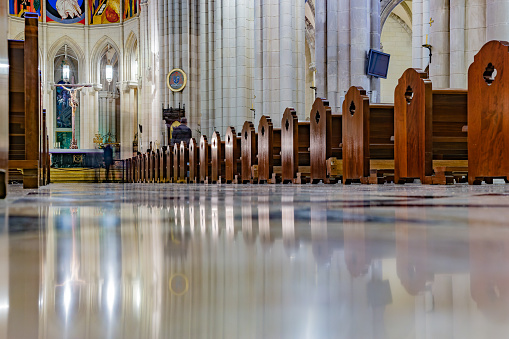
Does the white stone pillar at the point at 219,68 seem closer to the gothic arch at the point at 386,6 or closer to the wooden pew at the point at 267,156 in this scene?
the gothic arch at the point at 386,6

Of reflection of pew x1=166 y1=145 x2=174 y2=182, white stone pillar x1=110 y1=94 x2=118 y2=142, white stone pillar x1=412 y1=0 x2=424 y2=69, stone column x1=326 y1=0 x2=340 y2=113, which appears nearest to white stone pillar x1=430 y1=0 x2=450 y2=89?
stone column x1=326 y1=0 x2=340 y2=113

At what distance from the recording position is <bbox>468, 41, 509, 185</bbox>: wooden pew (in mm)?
4555

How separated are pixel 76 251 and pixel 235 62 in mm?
15840

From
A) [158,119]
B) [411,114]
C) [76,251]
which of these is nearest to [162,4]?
[158,119]

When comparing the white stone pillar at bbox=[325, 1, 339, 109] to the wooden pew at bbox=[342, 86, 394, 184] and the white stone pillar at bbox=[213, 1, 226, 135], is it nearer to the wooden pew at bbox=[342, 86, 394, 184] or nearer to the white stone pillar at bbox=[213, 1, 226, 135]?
the wooden pew at bbox=[342, 86, 394, 184]

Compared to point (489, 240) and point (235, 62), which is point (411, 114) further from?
point (235, 62)

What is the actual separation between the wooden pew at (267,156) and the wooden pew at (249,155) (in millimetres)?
336

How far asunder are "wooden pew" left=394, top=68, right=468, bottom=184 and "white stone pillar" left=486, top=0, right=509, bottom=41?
8.80ft

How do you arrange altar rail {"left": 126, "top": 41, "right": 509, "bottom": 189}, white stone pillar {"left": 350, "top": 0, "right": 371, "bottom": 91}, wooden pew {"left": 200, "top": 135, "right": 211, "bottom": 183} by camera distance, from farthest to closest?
white stone pillar {"left": 350, "top": 0, "right": 371, "bottom": 91}, wooden pew {"left": 200, "top": 135, "right": 211, "bottom": 183}, altar rail {"left": 126, "top": 41, "right": 509, "bottom": 189}

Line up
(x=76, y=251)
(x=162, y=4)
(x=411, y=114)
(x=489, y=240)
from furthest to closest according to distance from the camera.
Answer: (x=162, y=4)
(x=411, y=114)
(x=489, y=240)
(x=76, y=251)

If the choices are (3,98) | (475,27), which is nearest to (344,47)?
(475,27)

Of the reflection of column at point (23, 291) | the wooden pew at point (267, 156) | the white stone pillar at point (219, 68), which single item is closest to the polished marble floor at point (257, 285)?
the reflection of column at point (23, 291)

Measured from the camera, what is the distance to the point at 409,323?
1.40ft

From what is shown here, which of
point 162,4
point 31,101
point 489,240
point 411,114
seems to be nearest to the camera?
point 489,240
